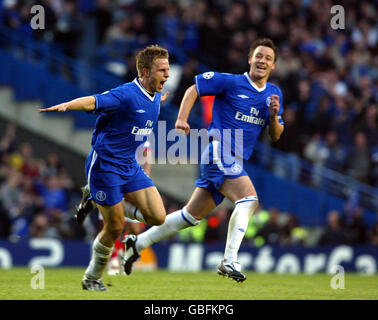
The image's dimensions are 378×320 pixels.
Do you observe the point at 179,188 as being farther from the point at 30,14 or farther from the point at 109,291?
the point at 109,291

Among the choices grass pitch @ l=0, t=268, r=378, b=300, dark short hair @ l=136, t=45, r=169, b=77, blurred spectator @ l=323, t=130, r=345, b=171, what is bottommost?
grass pitch @ l=0, t=268, r=378, b=300

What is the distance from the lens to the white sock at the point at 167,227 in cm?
967

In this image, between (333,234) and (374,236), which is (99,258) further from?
(374,236)

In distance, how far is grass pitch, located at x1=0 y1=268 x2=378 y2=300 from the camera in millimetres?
8125

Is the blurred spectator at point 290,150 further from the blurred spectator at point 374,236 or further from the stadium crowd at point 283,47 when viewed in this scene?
the blurred spectator at point 374,236

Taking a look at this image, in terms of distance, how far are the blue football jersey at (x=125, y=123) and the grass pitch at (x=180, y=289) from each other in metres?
1.39

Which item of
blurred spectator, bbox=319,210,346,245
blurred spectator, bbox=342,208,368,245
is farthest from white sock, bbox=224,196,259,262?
blurred spectator, bbox=342,208,368,245

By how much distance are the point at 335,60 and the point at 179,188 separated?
584cm

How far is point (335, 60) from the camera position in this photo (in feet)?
70.8

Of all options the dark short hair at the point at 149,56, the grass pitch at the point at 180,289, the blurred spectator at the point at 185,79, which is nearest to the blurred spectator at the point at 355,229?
the blurred spectator at the point at 185,79

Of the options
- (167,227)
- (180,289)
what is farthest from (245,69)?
(180,289)

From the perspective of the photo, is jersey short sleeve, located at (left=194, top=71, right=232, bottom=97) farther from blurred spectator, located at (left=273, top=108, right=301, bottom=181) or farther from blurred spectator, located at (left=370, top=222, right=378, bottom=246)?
blurred spectator, located at (left=273, top=108, right=301, bottom=181)
